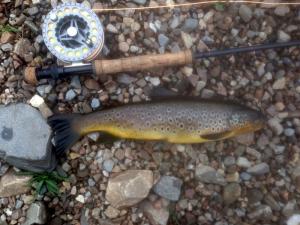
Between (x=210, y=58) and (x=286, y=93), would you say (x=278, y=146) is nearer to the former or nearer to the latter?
(x=286, y=93)

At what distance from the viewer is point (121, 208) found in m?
3.27

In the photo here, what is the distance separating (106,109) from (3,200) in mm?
948

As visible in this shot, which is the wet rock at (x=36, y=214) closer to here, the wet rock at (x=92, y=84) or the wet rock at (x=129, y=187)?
the wet rock at (x=129, y=187)

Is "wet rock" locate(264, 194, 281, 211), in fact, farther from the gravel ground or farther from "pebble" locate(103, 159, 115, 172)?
"pebble" locate(103, 159, 115, 172)

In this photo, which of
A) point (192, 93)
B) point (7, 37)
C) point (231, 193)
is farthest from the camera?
point (7, 37)

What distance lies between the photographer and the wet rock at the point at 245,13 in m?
3.38

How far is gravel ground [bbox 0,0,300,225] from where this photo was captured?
128 inches

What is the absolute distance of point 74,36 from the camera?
317cm

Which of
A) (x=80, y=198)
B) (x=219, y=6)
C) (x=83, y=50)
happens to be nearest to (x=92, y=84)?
(x=83, y=50)

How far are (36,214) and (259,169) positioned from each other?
1.48 m

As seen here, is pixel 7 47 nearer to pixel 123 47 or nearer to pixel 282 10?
pixel 123 47

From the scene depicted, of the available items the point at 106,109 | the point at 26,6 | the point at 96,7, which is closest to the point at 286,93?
the point at 106,109

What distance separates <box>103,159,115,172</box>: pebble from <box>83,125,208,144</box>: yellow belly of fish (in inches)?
8.6

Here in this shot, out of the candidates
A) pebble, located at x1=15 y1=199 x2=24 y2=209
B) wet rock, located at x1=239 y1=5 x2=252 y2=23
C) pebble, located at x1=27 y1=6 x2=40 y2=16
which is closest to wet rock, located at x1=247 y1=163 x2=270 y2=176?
wet rock, located at x1=239 y1=5 x2=252 y2=23
